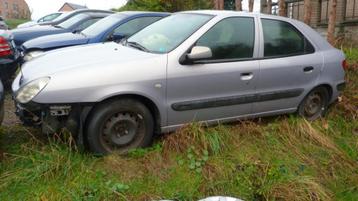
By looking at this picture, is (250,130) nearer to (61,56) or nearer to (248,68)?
(248,68)

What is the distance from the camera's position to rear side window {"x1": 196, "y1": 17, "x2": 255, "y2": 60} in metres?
4.62

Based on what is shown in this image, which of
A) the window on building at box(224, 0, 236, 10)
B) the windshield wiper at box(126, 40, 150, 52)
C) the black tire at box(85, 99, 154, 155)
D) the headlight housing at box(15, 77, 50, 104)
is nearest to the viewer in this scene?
the headlight housing at box(15, 77, 50, 104)

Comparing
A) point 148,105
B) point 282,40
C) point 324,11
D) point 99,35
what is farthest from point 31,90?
point 324,11

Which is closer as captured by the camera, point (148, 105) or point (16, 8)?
point (148, 105)

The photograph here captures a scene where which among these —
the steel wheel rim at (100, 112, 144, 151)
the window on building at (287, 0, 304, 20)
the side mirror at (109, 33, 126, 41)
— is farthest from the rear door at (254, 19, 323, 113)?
the window on building at (287, 0, 304, 20)

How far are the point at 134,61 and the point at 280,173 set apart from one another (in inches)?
75.4

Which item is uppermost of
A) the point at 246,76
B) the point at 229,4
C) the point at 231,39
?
the point at 231,39

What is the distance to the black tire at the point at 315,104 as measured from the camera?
5.53 meters

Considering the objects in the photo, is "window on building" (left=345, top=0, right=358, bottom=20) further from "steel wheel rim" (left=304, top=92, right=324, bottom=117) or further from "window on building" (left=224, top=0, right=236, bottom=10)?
"window on building" (left=224, top=0, right=236, bottom=10)

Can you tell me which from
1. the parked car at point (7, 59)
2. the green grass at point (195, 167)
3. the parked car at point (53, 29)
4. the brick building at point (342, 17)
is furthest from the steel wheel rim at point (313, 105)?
the brick building at point (342, 17)

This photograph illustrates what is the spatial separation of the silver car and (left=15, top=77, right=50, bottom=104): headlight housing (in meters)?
0.01

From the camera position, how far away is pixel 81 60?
13.9 feet

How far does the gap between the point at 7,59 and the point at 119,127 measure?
3.04 m

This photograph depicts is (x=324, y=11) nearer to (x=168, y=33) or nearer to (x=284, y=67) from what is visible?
(x=284, y=67)
